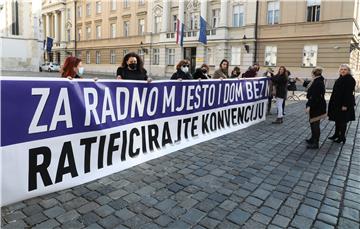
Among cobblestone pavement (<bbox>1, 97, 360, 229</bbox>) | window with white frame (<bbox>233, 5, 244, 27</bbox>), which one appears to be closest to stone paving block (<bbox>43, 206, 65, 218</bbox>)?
cobblestone pavement (<bbox>1, 97, 360, 229</bbox>)

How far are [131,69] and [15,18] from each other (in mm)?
36043

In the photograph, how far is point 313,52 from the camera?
28516mm

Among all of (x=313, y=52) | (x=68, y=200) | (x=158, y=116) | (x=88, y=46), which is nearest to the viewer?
(x=68, y=200)

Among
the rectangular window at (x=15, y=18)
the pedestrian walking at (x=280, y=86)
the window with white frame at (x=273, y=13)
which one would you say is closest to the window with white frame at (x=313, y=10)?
the window with white frame at (x=273, y=13)

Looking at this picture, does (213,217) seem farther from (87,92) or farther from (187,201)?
(87,92)

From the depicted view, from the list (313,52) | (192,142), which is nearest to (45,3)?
(313,52)

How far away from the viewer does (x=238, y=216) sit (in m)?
3.58

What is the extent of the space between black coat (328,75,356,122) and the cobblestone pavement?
43.4 inches

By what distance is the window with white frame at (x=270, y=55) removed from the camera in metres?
31.1

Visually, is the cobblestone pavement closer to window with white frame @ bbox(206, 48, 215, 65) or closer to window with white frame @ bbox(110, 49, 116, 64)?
window with white frame @ bbox(206, 48, 215, 65)

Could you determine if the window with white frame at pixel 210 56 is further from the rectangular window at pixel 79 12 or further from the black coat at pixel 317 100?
the rectangular window at pixel 79 12

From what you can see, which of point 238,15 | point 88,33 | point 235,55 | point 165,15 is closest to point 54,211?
point 235,55

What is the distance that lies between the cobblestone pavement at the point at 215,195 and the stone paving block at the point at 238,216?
11 mm

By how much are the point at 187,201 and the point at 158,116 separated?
2076 millimetres
